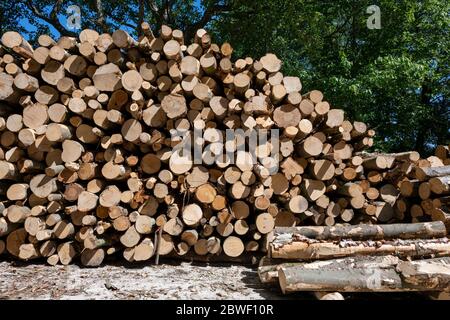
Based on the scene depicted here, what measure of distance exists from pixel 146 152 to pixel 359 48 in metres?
6.68

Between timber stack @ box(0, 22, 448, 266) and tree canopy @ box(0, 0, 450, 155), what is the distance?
3.69 m

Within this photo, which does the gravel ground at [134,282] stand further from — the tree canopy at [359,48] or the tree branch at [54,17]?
the tree branch at [54,17]

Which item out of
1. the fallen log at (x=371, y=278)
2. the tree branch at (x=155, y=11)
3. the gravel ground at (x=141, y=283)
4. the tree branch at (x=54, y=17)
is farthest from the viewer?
the tree branch at (x=155, y=11)

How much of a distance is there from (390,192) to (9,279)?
3698mm

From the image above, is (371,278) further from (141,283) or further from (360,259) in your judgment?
(141,283)

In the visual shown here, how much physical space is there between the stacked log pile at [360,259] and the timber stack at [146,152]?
1.70ft

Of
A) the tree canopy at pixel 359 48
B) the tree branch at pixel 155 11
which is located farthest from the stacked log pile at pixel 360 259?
the tree branch at pixel 155 11

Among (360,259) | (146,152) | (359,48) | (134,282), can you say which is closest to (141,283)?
(134,282)

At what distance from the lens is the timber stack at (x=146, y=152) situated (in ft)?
11.7

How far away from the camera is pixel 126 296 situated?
2.86m

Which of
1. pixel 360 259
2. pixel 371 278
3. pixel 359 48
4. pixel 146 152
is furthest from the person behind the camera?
pixel 359 48

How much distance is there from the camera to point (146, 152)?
3727mm

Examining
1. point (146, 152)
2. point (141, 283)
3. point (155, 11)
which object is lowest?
point (141, 283)
